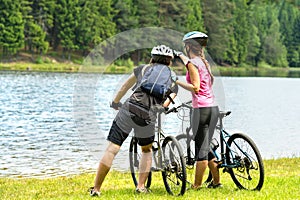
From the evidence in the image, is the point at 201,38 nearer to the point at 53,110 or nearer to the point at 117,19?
the point at 53,110

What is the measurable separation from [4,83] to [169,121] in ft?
92.3

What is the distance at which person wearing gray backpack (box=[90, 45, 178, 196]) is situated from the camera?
862 cm

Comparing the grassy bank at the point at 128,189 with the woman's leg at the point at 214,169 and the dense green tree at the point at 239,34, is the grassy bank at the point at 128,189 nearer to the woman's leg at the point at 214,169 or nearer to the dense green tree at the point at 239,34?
the woman's leg at the point at 214,169

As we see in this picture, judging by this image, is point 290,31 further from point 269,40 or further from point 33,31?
point 33,31

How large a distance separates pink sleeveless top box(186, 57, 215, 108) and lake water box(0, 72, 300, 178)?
29.4 inches

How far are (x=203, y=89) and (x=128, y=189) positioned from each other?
86.8 inches

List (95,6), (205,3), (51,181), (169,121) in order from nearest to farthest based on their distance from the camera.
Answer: (51,181) → (169,121) → (95,6) → (205,3)

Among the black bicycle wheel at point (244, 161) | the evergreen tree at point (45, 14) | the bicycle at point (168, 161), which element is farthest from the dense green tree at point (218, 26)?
the bicycle at point (168, 161)

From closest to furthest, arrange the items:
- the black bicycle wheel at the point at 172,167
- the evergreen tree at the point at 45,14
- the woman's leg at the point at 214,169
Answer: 1. the black bicycle wheel at the point at 172,167
2. the woman's leg at the point at 214,169
3. the evergreen tree at the point at 45,14

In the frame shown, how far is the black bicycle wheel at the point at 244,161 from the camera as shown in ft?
29.2

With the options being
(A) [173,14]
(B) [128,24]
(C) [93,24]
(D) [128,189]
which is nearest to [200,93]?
(D) [128,189]

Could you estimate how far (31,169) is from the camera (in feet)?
52.5

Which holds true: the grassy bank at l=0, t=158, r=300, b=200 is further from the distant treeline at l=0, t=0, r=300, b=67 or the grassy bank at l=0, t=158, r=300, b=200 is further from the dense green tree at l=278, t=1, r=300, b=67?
the dense green tree at l=278, t=1, r=300, b=67

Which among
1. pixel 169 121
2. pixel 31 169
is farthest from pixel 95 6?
pixel 31 169
